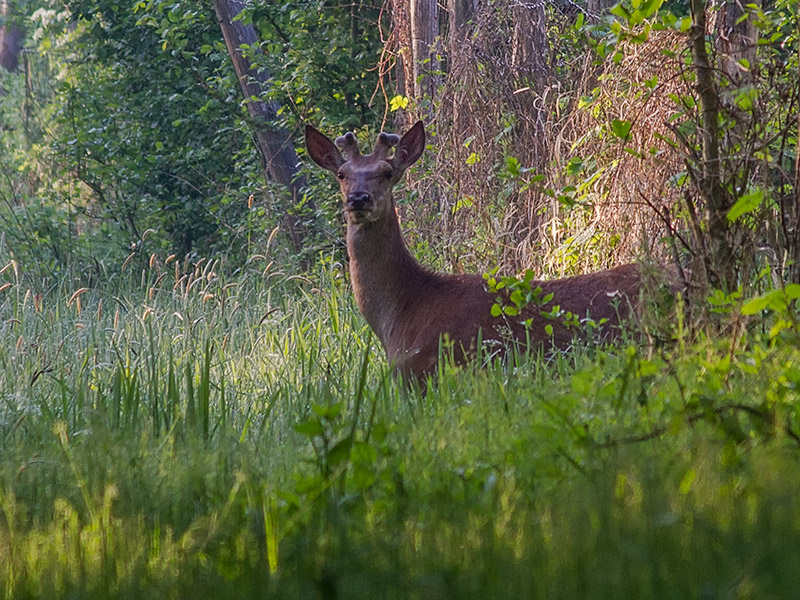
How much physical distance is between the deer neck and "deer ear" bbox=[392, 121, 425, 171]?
560 mm

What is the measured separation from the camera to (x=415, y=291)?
23.3 ft

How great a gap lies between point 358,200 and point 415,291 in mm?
636

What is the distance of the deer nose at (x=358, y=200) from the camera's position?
713 cm

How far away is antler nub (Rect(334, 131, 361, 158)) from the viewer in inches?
300

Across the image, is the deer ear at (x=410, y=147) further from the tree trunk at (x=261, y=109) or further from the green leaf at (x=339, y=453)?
the tree trunk at (x=261, y=109)

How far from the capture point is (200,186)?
15875 mm

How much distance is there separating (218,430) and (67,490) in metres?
1.13

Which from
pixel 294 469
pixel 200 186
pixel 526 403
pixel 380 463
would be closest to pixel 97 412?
pixel 294 469

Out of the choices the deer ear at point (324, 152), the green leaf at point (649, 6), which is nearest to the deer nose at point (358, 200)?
the deer ear at point (324, 152)

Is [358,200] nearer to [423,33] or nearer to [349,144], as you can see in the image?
[349,144]

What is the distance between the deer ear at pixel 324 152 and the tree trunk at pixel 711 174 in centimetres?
360

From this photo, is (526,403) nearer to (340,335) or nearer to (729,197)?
(729,197)

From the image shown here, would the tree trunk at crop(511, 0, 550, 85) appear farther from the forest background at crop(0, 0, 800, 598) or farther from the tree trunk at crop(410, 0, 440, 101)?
the tree trunk at crop(410, 0, 440, 101)

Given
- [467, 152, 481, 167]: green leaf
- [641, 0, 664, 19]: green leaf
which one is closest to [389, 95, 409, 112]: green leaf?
[467, 152, 481, 167]: green leaf
